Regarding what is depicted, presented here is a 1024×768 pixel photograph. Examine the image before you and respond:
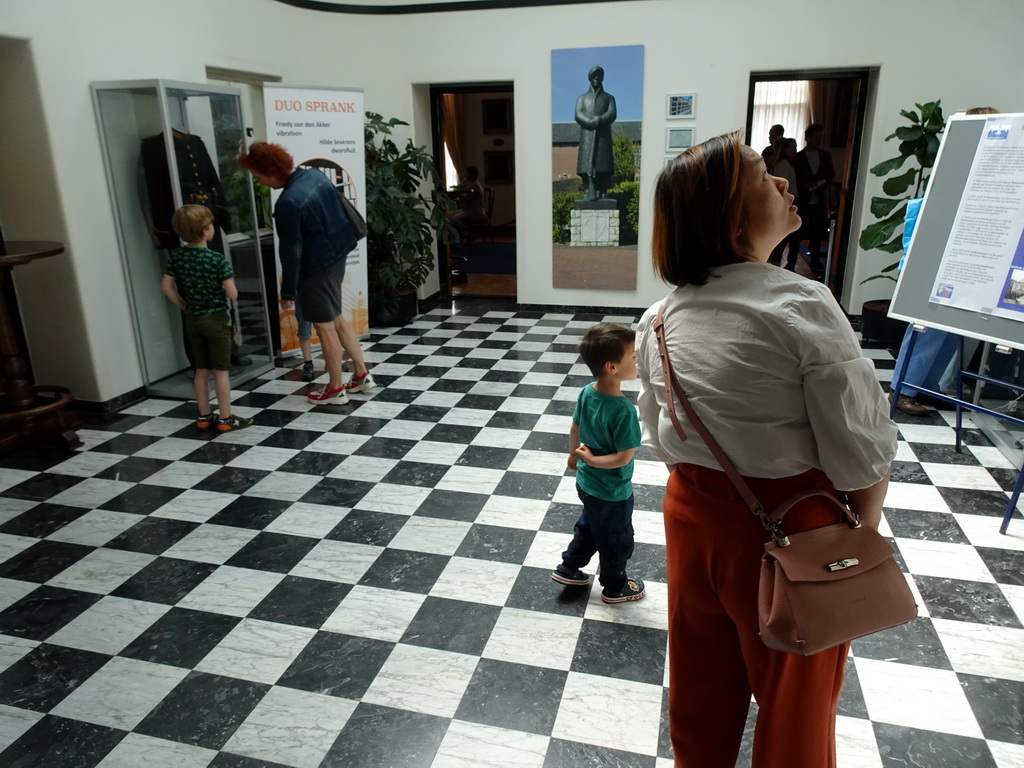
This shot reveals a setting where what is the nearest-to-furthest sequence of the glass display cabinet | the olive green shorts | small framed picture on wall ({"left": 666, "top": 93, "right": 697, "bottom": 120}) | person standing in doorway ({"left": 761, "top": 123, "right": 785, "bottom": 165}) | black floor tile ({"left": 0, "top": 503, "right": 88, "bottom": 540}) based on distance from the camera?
black floor tile ({"left": 0, "top": 503, "right": 88, "bottom": 540}) < the olive green shorts < the glass display cabinet < small framed picture on wall ({"left": 666, "top": 93, "right": 697, "bottom": 120}) < person standing in doorway ({"left": 761, "top": 123, "right": 785, "bottom": 165})

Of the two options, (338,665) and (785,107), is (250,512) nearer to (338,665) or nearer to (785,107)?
(338,665)

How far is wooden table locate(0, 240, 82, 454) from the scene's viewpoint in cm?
411

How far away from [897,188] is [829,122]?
650 centimetres

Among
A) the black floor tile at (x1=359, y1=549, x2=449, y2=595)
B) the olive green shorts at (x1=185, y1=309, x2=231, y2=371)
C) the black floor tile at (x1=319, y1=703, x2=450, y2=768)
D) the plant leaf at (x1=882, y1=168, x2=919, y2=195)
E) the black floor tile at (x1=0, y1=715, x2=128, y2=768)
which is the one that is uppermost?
the plant leaf at (x1=882, y1=168, x2=919, y2=195)

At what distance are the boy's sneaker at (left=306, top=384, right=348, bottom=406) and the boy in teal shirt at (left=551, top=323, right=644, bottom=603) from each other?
2.63 metres

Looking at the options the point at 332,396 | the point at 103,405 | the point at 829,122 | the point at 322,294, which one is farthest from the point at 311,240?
the point at 829,122

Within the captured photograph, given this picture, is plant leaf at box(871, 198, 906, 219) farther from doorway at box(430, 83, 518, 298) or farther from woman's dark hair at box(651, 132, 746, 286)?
woman's dark hair at box(651, 132, 746, 286)

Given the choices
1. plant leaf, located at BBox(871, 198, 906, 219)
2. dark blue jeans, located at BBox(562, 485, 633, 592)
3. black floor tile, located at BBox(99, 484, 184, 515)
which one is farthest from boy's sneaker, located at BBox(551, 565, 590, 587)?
plant leaf, located at BBox(871, 198, 906, 219)

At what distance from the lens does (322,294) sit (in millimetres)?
4758

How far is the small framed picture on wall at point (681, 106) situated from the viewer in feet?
22.0

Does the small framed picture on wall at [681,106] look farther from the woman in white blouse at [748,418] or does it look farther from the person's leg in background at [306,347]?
the woman in white blouse at [748,418]

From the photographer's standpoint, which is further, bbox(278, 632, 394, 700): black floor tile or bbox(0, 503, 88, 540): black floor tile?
bbox(0, 503, 88, 540): black floor tile

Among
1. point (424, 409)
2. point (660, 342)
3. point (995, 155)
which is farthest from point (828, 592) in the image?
point (424, 409)

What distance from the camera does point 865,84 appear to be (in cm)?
655
